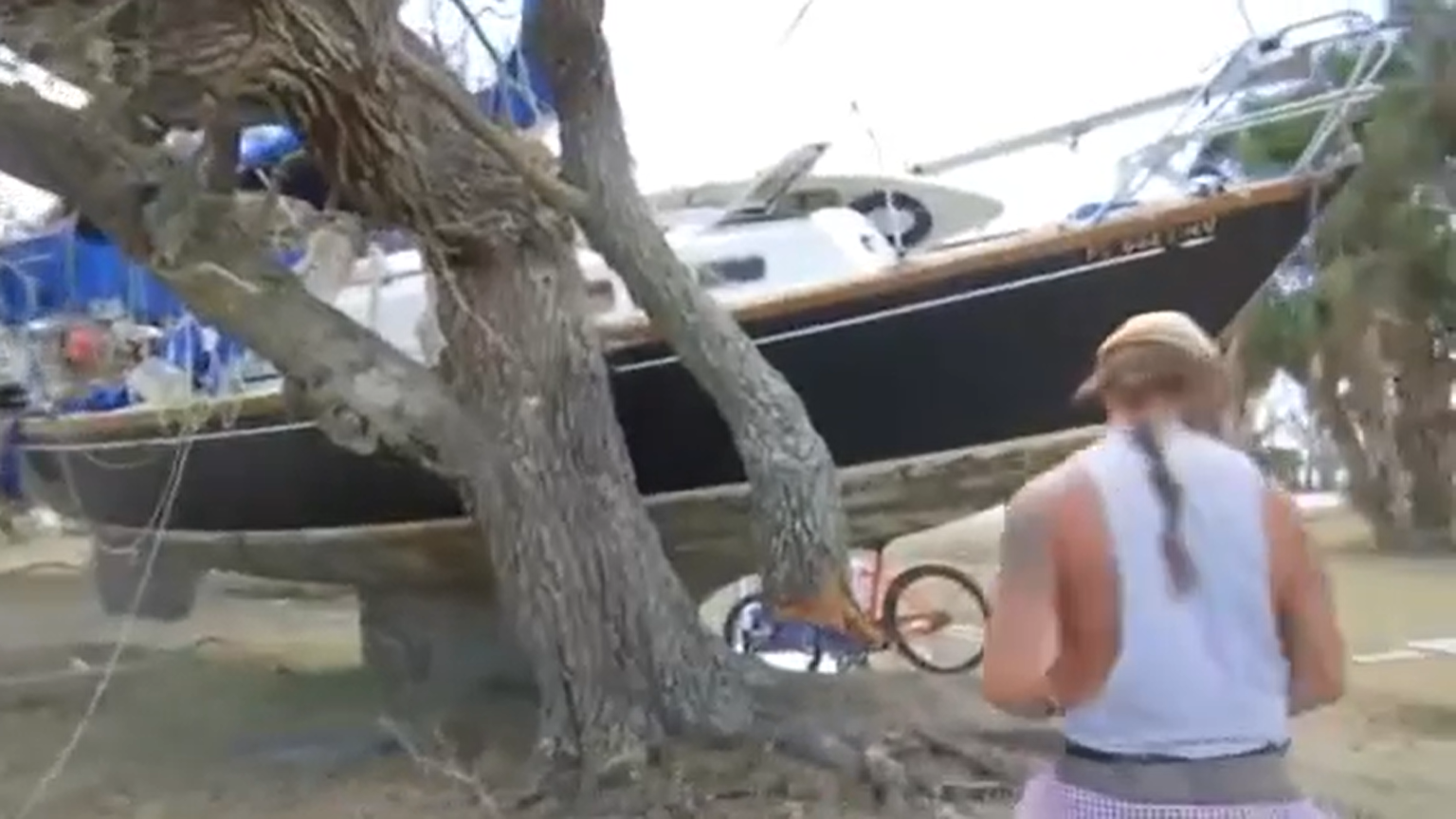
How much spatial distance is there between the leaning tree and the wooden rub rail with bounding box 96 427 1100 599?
5.84 ft

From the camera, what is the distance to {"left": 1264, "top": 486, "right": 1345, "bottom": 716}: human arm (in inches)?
106

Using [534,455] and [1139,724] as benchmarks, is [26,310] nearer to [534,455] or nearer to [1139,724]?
[534,455]

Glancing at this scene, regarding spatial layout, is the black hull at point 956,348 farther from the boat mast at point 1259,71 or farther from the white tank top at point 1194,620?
the white tank top at point 1194,620

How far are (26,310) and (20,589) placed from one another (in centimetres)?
674

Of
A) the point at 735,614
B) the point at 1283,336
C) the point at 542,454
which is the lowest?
the point at 1283,336

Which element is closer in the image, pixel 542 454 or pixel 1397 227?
pixel 542 454

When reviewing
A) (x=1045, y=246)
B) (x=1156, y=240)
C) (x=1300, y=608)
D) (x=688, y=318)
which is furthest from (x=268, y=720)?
(x=1300, y=608)

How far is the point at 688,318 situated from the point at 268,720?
3189mm

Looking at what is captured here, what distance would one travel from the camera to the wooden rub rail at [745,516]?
8.84 meters

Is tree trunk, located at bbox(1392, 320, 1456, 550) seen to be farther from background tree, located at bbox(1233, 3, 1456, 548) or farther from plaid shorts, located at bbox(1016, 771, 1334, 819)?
plaid shorts, located at bbox(1016, 771, 1334, 819)

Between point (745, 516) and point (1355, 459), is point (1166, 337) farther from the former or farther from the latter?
point (1355, 459)

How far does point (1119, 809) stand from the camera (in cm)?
268

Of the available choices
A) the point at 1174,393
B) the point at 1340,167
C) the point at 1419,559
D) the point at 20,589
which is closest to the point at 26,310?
the point at 1340,167

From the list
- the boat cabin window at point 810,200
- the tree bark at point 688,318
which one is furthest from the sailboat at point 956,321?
the tree bark at point 688,318
